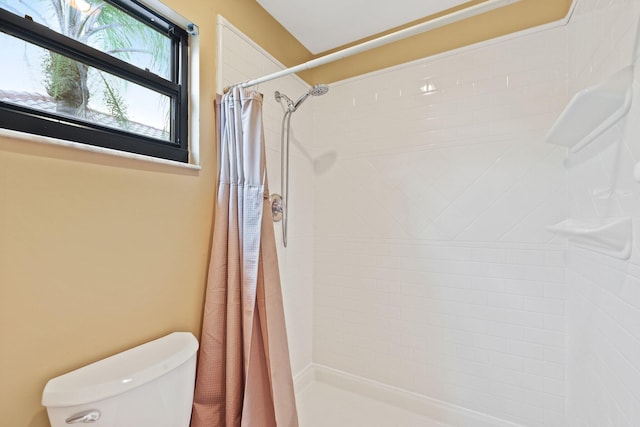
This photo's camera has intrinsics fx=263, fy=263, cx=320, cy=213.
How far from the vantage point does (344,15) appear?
5.35 ft

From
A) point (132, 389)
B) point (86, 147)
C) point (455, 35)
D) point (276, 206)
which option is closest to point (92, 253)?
point (86, 147)

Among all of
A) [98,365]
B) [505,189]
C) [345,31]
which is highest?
[345,31]

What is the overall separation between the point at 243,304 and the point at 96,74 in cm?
104

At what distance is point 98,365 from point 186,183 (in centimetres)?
70

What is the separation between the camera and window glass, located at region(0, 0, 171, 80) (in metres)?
0.84

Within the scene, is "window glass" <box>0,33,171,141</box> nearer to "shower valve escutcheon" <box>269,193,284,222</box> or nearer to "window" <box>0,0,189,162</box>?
Answer: "window" <box>0,0,189,162</box>

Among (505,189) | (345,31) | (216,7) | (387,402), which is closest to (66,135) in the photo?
(216,7)

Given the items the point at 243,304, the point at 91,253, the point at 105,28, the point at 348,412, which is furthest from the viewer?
the point at 348,412

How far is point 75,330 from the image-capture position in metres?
0.84

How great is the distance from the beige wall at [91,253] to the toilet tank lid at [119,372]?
54 mm

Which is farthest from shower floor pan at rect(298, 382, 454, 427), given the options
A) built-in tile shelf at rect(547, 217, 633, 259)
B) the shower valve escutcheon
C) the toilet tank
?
built-in tile shelf at rect(547, 217, 633, 259)

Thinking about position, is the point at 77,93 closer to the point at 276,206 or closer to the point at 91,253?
the point at 91,253

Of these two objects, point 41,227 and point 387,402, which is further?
point 387,402

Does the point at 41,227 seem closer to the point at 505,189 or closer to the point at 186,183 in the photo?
the point at 186,183
